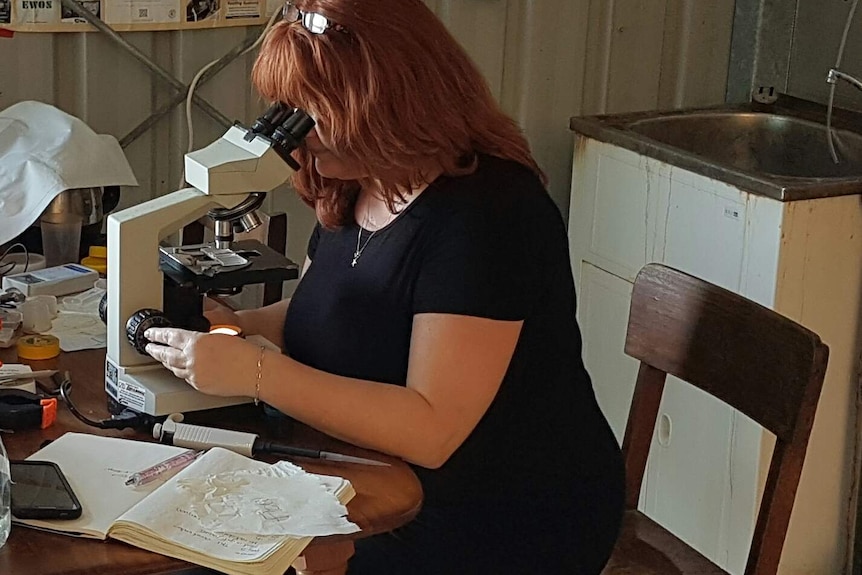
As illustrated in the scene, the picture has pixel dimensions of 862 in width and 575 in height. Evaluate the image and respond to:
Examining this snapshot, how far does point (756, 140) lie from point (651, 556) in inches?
56.0

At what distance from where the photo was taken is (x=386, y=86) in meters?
1.54

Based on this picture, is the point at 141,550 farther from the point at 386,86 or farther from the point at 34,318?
the point at 34,318

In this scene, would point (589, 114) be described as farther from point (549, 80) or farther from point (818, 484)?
point (818, 484)

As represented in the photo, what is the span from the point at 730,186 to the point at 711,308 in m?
0.69

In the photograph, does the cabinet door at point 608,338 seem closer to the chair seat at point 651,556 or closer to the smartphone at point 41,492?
the chair seat at point 651,556

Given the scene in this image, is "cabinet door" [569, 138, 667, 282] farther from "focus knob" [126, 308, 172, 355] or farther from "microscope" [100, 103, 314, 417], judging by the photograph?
"focus knob" [126, 308, 172, 355]

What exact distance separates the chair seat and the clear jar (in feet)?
2.94

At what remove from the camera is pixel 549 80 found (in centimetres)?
292

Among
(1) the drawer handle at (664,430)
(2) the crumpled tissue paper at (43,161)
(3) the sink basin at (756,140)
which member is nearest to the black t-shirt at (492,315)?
(2) the crumpled tissue paper at (43,161)

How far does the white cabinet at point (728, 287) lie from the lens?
235 cm

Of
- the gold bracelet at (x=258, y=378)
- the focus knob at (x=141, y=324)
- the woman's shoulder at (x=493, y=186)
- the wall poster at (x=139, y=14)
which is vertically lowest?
the gold bracelet at (x=258, y=378)

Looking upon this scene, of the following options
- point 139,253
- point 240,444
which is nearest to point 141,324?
point 139,253

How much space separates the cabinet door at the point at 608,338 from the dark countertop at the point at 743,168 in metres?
0.30

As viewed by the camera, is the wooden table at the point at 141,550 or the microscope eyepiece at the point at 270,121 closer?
the wooden table at the point at 141,550
